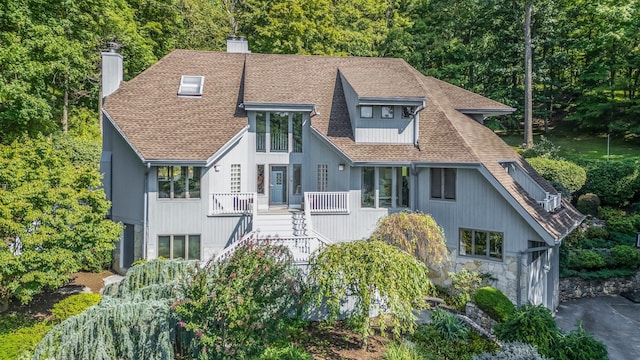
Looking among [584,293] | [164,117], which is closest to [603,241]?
[584,293]

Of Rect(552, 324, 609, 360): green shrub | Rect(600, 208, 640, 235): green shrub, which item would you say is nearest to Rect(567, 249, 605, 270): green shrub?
Rect(600, 208, 640, 235): green shrub

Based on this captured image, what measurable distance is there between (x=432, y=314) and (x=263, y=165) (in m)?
9.67

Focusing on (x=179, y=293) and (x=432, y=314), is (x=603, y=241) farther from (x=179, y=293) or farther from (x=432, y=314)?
(x=179, y=293)

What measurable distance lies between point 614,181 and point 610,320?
10.7m

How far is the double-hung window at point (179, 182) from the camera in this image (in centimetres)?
1633

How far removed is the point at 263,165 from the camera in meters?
18.7

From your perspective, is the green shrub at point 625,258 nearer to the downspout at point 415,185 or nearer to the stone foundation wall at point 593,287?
the stone foundation wall at point 593,287

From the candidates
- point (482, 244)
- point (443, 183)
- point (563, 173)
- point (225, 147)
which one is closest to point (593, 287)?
point (563, 173)

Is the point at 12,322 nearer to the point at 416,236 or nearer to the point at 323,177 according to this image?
the point at 323,177

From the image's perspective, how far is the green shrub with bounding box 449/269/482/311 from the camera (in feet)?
50.3

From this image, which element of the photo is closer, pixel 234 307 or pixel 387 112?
pixel 234 307

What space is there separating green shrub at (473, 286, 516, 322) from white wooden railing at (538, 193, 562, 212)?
408cm

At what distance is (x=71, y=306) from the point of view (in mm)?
12078

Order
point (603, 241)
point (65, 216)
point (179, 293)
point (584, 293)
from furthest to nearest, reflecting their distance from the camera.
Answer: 1. point (603, 241)
2. point (584, 293)
3. point (65, 216)
4. point (179, 293)
